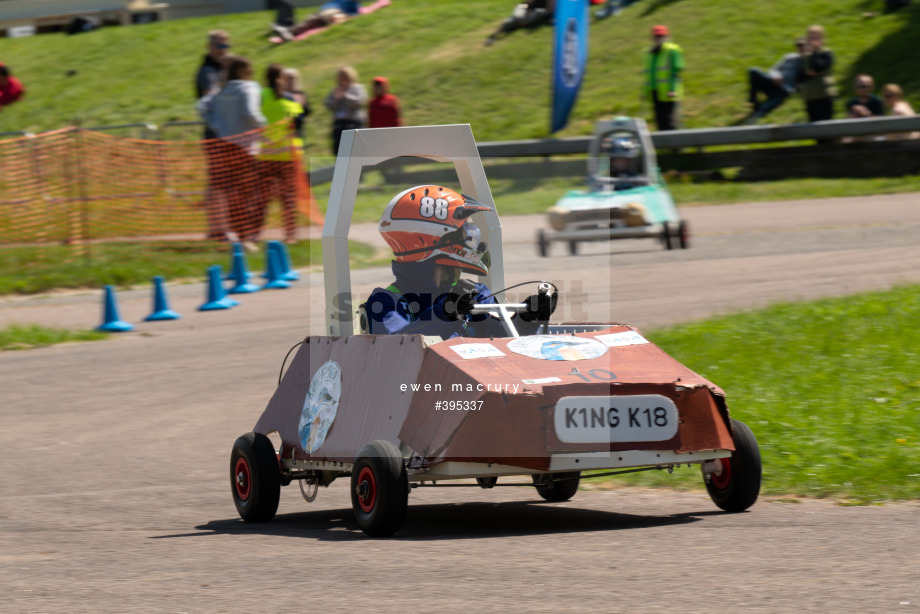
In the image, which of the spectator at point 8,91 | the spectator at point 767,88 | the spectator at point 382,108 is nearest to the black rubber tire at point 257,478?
the spectator at point 382,108

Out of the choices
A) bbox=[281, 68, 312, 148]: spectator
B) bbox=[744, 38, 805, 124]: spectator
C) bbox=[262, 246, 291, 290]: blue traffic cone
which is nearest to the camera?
bbox=[262, 246, 291, 290]: blue traffic cone

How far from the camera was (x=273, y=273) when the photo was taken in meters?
19.0

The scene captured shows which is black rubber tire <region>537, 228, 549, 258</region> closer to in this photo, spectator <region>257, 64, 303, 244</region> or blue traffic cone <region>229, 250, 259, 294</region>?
blue traffic cone <region>229, 250, 259, 294</region>

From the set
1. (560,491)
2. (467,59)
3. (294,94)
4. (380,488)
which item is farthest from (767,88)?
(380,488)

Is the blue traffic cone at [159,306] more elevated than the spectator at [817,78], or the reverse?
the spectator at [817,78]

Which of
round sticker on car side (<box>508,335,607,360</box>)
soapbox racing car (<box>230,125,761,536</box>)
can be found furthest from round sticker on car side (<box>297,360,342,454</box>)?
round sticker on car side (<box>508,335,607,360</box>)

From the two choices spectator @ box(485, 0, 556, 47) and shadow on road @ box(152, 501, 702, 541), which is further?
spectator @ box(485, 0, 556, 47)

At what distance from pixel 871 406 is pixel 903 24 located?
21.9 meters

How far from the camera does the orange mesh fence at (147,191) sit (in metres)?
20.9

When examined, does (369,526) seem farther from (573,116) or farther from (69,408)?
(573,116)

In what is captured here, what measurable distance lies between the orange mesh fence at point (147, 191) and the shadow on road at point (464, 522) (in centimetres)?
1274

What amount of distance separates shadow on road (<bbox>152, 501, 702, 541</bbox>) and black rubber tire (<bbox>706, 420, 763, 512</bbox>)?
0.21m

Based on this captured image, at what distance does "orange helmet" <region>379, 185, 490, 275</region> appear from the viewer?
25.2ft

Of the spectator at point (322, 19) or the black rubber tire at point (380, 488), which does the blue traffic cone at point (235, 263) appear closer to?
the black rubber tire at point (380, 488)
